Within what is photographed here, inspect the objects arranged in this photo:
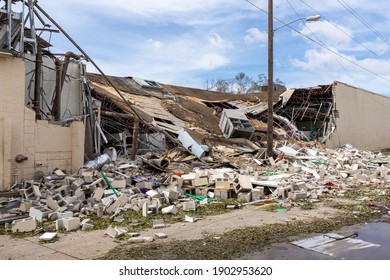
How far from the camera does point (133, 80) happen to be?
22750 mm

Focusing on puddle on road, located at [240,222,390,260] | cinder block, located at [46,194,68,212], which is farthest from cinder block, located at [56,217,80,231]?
puddle on road, located at [240,222,390,260]

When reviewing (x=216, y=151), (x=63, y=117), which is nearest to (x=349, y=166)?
(x=216, y=151)

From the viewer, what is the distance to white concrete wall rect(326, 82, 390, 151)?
26312 mm

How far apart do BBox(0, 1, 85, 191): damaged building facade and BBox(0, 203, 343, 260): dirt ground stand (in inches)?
149

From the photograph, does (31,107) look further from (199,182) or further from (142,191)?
(199,182)

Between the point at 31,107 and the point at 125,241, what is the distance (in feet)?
21.3

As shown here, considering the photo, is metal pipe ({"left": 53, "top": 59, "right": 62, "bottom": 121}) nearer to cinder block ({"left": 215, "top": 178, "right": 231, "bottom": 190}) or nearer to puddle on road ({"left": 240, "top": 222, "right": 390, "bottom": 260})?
cinder block ({"left": 215, "top": 178, "right": 231, "bottom": 190})

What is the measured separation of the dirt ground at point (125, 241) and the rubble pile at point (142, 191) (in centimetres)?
28

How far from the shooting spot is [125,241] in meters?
6.20

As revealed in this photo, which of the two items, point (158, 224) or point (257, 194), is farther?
point (257, 194)

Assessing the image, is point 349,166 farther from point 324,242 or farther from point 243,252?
point 243,252

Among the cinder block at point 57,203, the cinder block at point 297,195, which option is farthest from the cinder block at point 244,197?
the cinder block at point 57,203

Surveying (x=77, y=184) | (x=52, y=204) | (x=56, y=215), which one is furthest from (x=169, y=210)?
(x=77, y=184)

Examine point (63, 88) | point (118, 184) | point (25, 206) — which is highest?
point (63, 88)
